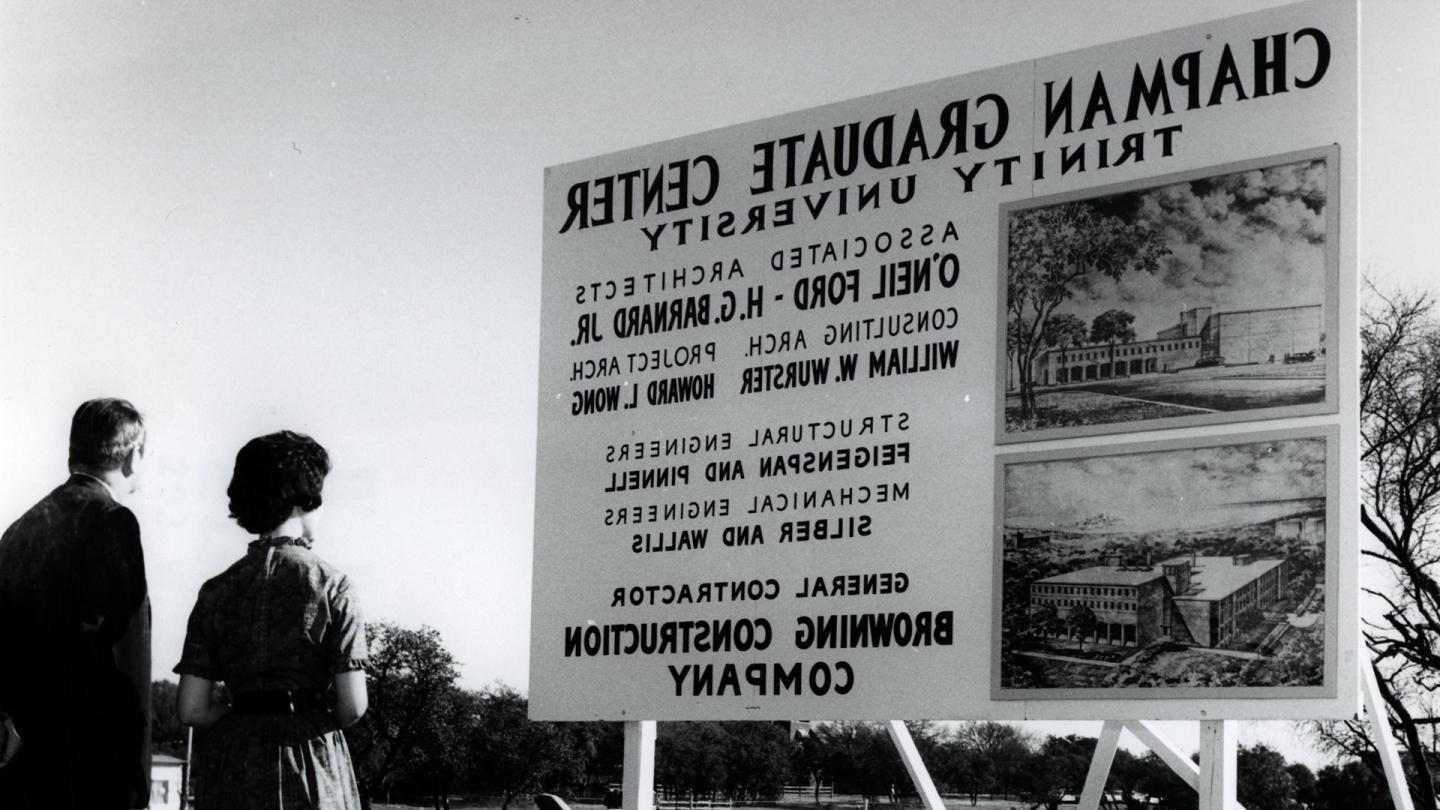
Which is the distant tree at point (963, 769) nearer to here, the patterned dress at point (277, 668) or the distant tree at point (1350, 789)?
the patterned dress at point (277, 668)

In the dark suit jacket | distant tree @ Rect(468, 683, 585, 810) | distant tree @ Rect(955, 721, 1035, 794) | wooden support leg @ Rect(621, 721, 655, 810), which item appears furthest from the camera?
distant tree @ Rect(468, 683, 585, 810)

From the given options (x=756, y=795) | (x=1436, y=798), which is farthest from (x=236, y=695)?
(x=1436, y=798)

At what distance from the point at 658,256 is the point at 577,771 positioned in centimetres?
614

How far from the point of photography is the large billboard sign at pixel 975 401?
14.1 ft

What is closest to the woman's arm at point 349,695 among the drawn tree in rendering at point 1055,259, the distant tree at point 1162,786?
the drawn tree in rendering at point 1055,259

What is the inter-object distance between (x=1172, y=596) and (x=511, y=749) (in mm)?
8195

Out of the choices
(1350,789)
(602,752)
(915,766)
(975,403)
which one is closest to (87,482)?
(975,403)

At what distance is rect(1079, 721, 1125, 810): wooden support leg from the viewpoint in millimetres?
4828

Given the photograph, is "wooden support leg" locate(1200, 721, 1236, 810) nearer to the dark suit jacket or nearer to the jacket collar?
the dark suit jacket

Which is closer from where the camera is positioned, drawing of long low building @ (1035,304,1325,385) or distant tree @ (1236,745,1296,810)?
drawing of long low building @ (1035,304,1325,385)

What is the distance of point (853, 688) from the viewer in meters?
4.87

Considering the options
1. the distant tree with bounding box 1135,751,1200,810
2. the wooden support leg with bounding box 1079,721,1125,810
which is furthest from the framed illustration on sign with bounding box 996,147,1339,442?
the distant tree with bounding box 1135,751,1200,810

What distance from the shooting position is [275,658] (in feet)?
11.4

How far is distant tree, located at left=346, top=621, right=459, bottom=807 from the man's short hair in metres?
7.49
